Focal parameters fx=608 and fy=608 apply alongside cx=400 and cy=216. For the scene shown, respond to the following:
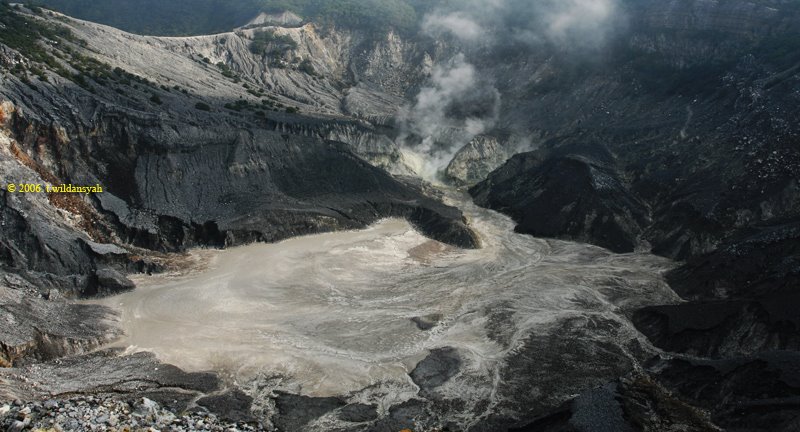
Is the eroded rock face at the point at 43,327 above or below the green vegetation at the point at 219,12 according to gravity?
below

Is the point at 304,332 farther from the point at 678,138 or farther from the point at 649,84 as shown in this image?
the point at 649,84

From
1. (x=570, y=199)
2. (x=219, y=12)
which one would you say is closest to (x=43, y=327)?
(x=570, y=199)

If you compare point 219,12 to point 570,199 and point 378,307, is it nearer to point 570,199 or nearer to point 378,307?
point 570,199

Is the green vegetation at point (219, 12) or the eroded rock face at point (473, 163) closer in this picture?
the eroded rock face at point (473, 163)


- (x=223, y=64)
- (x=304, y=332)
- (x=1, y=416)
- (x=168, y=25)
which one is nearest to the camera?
(x=1, y=416)

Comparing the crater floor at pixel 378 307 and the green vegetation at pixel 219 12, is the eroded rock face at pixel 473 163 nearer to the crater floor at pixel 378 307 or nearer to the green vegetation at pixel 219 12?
the crater floor at pixel 378 307

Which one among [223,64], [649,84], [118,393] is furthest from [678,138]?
[223,64]

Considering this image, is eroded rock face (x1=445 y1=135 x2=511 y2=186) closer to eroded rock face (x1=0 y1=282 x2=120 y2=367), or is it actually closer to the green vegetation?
eroded rock face (x1=0 y1=282 x2=120 y2=367)

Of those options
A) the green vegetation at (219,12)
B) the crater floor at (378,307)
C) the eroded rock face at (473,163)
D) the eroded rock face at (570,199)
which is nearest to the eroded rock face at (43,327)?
the crater floor at (378,307)
